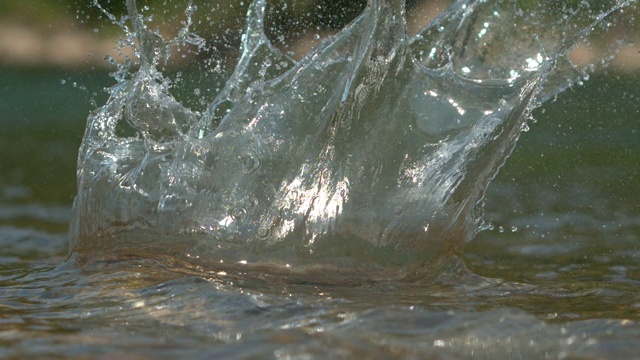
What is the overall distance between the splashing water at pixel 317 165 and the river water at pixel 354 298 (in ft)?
0.35

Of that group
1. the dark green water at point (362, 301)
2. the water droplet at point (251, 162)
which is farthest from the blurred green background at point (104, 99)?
the water droplet at point (251, 162)

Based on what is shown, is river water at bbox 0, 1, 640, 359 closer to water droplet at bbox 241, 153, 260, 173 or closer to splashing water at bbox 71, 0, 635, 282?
splashing water at bbox 71, 0, 635, 282

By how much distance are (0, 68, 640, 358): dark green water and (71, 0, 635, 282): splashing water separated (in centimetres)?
20

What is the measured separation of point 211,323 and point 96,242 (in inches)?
48.6

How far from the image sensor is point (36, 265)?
14.5ft

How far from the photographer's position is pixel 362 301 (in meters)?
3.42

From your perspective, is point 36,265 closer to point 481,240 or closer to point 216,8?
point 481,240

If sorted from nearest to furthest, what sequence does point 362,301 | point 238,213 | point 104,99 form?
point 362,301, point 238,213, point 104,99

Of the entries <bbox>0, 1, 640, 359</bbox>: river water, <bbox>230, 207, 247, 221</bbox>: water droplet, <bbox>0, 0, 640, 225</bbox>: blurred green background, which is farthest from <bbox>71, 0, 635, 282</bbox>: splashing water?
<bbox>0, 0, 640, 225</bbox>: blurred green background

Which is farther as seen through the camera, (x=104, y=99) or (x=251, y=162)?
(x=104, y=99)

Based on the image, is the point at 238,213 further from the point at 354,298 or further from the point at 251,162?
the point at 354,298

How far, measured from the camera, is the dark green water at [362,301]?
2857 millimetres

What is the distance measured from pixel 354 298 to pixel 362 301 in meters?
0.07

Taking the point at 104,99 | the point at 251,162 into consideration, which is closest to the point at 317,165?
the point at 251,162
